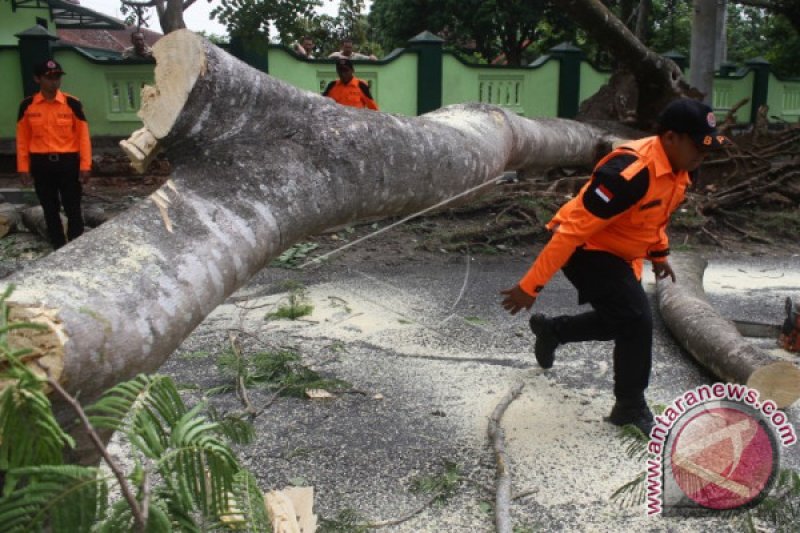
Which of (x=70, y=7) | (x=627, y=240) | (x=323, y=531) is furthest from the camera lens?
(x=70, y=7)

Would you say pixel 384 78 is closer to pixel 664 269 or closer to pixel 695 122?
pixel 664 269

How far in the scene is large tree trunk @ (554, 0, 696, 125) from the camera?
7094mm

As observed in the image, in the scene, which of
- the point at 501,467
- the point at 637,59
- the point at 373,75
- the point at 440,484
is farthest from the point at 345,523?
the point at 373,75

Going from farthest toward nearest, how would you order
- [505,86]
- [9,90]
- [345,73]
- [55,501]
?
[505,86] < [9,90] < [345,73] < [55,501]

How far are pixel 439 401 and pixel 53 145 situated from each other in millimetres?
4587

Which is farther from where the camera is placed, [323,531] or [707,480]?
[323,531]

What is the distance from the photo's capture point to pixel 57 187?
6504mm

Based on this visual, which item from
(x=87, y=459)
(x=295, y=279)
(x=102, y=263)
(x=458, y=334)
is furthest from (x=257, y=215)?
(x=295, y=279)

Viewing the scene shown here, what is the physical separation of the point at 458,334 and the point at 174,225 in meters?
2.47

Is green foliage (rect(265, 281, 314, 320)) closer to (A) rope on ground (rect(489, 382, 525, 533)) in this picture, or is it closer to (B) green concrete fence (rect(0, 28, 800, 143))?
(A) rope on ground (rect(489, 382, 525, 533))

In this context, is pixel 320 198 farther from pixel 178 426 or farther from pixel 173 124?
pixel 178 426

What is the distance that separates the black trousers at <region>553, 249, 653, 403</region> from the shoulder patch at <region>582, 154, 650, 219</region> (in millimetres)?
295

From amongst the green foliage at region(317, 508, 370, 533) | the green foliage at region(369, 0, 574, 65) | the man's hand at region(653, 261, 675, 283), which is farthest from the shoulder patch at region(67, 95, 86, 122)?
the green foliage at region(369, 0, 574, 65)

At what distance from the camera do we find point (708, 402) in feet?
6.19
